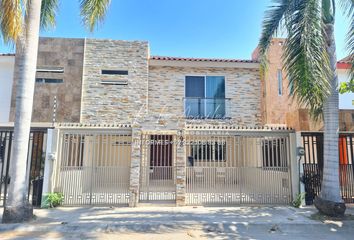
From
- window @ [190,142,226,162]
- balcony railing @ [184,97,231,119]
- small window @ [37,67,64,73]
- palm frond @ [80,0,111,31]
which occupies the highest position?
palm frond @ [80,0,111,31]

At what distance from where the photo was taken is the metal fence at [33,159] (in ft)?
31.2

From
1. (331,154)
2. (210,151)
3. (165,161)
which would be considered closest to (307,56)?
(331,154)

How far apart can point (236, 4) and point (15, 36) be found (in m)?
8.11

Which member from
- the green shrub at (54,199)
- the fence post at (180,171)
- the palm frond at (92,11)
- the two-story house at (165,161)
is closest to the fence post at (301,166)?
the two-story house at (165,161)

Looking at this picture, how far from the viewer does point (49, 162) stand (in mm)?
9633

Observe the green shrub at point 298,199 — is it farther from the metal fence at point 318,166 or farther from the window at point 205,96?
the window at point 205,96

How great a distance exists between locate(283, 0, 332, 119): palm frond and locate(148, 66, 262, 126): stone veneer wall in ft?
24.9

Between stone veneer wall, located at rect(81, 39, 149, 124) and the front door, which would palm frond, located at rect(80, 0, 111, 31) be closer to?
the front door

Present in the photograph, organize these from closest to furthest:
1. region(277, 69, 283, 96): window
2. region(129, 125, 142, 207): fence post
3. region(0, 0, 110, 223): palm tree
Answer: region(0, 0, 110, 223): palm tree → region(129, 125, 142, 207): fence post → region(277, 69, 283, 96): window

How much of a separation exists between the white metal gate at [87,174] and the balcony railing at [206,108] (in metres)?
5.66

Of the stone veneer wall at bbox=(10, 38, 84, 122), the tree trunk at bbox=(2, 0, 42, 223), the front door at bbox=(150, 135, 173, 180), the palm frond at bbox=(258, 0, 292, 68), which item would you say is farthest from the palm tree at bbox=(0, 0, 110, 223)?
the palm frond at bbox=(258, 0, 292, 68)

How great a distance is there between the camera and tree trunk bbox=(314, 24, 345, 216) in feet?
26.3

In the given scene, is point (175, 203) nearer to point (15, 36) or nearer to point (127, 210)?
point (127, 210)

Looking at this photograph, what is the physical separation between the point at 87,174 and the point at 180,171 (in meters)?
3.48
